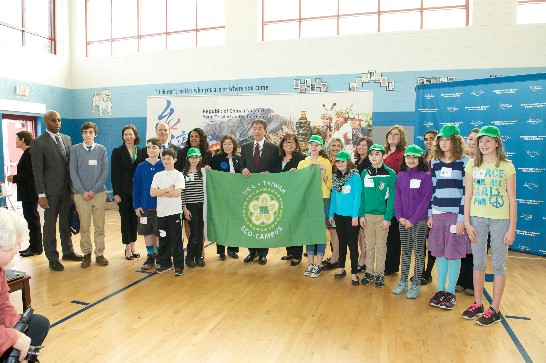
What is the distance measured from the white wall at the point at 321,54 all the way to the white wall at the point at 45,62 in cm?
21

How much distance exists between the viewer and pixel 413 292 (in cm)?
378

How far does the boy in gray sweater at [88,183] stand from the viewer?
4617 millimetres

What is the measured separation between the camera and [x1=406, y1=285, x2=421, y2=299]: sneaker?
12.3ft

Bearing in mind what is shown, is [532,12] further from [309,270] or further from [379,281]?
[309,270]

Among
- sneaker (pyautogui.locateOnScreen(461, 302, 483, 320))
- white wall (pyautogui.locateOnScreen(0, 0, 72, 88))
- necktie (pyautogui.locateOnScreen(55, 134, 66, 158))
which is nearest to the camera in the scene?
sneaker (pyautogui.locateOnScreen(461, 302, 483, 320))

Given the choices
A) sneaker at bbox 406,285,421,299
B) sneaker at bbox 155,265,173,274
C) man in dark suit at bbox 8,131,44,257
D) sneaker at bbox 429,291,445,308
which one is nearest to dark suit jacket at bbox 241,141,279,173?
sneaker at bbox 155,265,173,274

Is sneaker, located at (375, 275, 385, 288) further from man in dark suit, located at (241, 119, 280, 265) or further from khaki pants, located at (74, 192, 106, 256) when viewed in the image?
khaki pants, located at (74, 192, 106, 256)

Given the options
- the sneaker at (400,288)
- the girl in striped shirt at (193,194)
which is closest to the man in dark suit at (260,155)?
the girl in striped shirt at (193,194)

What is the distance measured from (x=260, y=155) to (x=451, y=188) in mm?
2213

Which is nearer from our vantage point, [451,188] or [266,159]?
[451,188]

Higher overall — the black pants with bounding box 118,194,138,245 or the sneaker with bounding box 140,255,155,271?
the black pants with bounding box 118,194,138,245

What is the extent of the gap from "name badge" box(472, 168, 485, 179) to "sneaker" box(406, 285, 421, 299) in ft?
4.00

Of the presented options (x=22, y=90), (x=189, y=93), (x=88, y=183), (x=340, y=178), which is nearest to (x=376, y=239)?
(x=340, y=178)

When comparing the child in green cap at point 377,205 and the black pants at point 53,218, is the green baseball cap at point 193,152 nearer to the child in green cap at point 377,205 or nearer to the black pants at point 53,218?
the black pants at point 53,218
